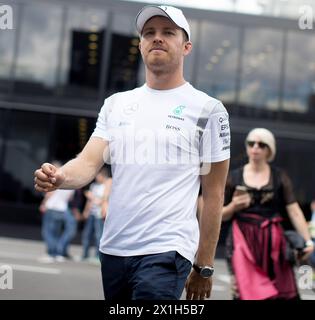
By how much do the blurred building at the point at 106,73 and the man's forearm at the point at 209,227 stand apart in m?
14.7

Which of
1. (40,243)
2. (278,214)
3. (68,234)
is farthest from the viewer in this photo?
(40,243)

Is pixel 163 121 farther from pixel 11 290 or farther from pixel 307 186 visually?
pixel 307 186

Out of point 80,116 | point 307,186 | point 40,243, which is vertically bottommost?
point 40,243

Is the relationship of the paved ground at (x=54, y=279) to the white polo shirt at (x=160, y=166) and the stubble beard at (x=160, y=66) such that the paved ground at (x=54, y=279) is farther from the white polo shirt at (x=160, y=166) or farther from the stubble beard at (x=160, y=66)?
the stubble beard at (x=160, y=66)

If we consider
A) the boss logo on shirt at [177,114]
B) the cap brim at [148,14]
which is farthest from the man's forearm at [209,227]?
the cap brim at [148,14]

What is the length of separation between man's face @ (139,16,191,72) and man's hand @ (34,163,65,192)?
66cm

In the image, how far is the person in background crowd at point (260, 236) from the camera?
5.10 meters

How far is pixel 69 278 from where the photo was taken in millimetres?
9836

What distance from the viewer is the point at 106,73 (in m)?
18.2

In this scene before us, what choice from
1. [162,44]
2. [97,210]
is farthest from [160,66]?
[97,210]

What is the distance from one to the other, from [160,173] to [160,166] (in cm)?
3
